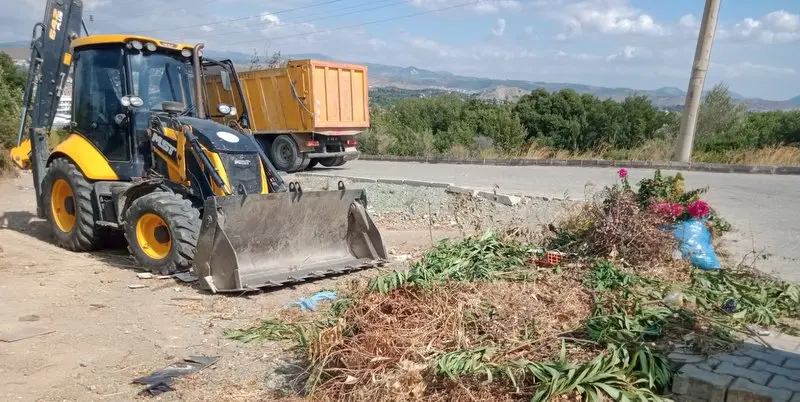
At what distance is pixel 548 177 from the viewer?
13.9 metres

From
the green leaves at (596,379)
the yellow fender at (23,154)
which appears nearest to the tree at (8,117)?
the yellow fender at (23,154)

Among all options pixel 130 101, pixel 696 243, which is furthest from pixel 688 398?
pixel 130 101

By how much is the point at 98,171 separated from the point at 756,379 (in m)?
7.24

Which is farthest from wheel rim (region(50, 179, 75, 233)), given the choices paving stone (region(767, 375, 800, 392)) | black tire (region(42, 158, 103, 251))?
paving stone (region(767, 375, 800, 392))

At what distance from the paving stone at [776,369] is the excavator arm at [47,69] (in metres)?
8.55

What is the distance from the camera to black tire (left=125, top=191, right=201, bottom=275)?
657cm

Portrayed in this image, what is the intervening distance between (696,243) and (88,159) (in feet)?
23.1

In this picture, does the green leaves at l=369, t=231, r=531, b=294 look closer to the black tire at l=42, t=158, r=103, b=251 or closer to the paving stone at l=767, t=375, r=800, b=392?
the paving stone at l=767, t=375, r=800, b=392

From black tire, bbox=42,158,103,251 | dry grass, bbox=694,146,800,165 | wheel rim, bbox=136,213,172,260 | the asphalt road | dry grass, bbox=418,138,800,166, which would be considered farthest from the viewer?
dry grass, bbox=418,138,800,166

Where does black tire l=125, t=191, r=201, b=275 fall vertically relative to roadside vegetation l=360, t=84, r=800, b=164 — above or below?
below

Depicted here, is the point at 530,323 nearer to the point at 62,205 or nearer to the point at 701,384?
the point at 701,384

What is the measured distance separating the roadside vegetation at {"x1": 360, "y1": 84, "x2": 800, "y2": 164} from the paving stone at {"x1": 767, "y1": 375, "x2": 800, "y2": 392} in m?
13.8

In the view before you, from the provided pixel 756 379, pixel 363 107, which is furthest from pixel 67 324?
pixel 363 107

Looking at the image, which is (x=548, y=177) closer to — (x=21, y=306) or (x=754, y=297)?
(x=754, y=297)
